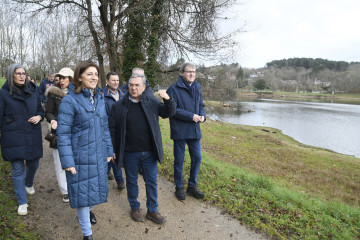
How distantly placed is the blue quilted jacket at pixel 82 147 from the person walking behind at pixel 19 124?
4.10ft

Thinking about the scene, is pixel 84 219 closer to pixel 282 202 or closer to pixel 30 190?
pixel 30 190

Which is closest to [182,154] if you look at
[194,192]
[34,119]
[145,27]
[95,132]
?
[194,192]

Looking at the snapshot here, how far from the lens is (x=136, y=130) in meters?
3.08

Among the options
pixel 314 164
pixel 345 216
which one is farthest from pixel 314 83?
pixel 345 216

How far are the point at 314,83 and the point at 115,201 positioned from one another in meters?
125

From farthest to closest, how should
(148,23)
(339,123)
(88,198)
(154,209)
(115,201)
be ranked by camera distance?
(339,123), (148,23), (115,201), (154,209), (88,198)

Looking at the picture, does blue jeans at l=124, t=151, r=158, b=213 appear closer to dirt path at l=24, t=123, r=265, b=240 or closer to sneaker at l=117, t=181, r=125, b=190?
dirt path at l=24, t=123, r=265, b=240

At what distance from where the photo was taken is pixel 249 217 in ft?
11.7

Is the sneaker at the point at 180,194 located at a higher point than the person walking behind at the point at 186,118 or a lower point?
lower

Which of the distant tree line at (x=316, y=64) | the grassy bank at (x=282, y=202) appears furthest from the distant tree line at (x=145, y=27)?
the distant tree line at (x=316, y=64)

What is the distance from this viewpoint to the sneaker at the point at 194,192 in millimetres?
4039

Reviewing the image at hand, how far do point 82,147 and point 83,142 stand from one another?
0.06 m

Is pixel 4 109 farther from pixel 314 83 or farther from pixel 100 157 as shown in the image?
pixel 314 83

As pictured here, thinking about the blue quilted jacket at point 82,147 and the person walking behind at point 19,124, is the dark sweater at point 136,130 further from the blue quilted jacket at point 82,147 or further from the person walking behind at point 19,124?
the person walking behind at point 19,124
